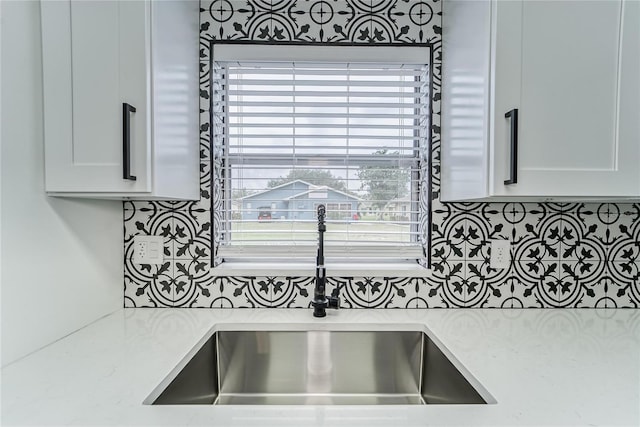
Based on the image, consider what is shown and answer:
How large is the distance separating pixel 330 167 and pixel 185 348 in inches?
33.8

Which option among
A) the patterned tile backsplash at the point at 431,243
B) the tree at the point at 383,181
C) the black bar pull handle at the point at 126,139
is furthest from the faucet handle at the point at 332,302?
the black bar pull handle at the point at 126,139

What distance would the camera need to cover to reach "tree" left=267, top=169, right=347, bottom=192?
4.75 ft

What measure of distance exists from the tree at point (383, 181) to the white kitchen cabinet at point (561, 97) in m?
0.46

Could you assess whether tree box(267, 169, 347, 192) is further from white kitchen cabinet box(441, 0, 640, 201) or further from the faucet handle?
white kitchen cabinet box(441, 0, 640, 201)

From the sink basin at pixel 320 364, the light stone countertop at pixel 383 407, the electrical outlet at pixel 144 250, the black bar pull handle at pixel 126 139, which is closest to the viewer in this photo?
the light stone countertop at pixel 383 407

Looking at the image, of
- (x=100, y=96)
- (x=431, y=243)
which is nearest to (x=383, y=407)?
(x=431, y=243)

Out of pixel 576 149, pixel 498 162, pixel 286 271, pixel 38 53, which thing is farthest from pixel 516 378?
pixel 38 53

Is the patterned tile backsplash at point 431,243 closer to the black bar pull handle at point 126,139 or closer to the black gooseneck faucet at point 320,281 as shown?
the black gooseneck faucet at point 320,281

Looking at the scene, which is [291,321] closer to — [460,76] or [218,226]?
[218,226]

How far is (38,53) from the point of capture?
0.95 metres

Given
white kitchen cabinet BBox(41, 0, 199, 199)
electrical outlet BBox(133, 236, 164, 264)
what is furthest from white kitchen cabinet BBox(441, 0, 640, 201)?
electrical outlet BBox(133, 236, 164, 264)

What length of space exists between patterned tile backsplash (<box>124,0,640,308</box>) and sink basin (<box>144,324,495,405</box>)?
7.6 inches

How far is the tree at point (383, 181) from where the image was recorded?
4.75 feet

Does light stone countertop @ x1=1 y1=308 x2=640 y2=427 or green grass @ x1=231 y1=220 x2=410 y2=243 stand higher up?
green grass @ x1=231 y1=220 x2=410 y2=243
